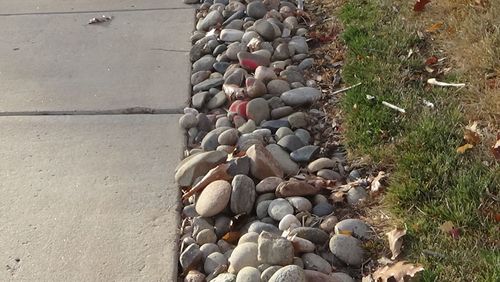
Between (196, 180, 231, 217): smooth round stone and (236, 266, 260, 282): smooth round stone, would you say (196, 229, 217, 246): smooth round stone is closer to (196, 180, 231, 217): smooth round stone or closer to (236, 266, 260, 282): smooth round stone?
(196, 180, 231, 217): smooth round stone

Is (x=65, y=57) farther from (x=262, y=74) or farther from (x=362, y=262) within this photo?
(x=362, y=262)

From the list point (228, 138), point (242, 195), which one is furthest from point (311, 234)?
point (228, 138)

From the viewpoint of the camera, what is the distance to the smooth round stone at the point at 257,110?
3.78m

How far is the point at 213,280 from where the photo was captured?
2703 mm

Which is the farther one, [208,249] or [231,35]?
[231,35]

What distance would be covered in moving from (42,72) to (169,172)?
1.49 metres

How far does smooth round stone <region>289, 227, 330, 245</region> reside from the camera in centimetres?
285

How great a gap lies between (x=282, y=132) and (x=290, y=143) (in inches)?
4.9

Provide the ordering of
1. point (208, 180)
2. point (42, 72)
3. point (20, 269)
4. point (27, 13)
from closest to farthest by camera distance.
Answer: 1. point (20, 269)
2. point (208, 180)
3. point (42, 72)
4. point (27, 13)

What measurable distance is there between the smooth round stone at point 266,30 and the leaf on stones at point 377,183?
168 centimetres

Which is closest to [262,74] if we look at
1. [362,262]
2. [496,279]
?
[362,262]

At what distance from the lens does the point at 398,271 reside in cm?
261

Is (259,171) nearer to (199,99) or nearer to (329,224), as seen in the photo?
(329,224)

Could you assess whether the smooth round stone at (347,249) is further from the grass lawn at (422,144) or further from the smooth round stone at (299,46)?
the smooth round stone at (299,46)
